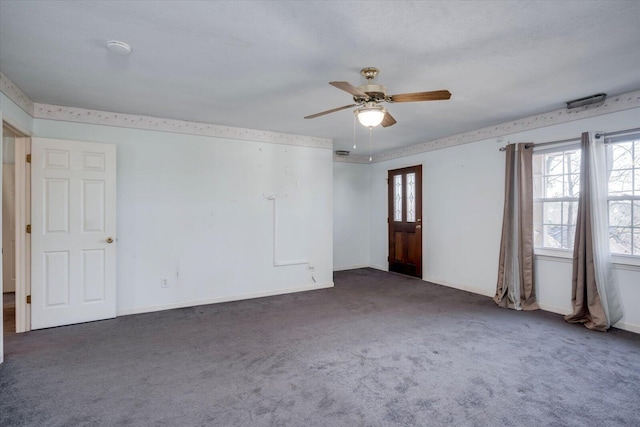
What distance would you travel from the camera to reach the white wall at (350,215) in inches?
277

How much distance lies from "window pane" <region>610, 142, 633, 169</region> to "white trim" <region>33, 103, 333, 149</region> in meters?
3.78

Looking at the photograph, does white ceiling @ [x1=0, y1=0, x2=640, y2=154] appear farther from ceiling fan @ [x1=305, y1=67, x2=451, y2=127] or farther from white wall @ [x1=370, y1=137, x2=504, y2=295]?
white wall @ [x1=370, y1=137, x2=504, y2=295]

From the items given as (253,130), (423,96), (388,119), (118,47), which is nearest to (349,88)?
(423,96)

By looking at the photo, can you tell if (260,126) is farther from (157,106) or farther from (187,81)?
(187,81)

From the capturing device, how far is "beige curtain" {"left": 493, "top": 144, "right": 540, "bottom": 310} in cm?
425

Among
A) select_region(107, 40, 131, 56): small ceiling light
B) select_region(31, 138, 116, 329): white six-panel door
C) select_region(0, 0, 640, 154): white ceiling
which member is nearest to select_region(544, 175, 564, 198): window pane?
select_region(0, 0, 640, 154): white ceiling

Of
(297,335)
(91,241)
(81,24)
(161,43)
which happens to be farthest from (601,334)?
(91,241)

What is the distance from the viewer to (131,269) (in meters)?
4.13

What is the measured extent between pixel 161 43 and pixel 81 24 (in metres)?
0.48

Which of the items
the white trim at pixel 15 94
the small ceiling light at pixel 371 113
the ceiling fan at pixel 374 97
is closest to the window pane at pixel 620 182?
the ceiling fan at pixel 374 97

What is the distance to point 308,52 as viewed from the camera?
8.13ft

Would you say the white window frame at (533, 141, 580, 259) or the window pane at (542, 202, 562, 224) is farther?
the window pane at (542, 202, 562, 224)

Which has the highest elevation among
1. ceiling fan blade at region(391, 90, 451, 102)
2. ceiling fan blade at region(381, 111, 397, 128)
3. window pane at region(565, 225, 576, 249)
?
ceiling fan blade at region(391, 90, 451, 102)

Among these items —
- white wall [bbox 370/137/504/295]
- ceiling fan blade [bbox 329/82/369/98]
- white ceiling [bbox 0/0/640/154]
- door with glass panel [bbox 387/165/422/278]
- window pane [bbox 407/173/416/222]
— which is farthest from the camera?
window pane [bbox 407/173/416/222]
